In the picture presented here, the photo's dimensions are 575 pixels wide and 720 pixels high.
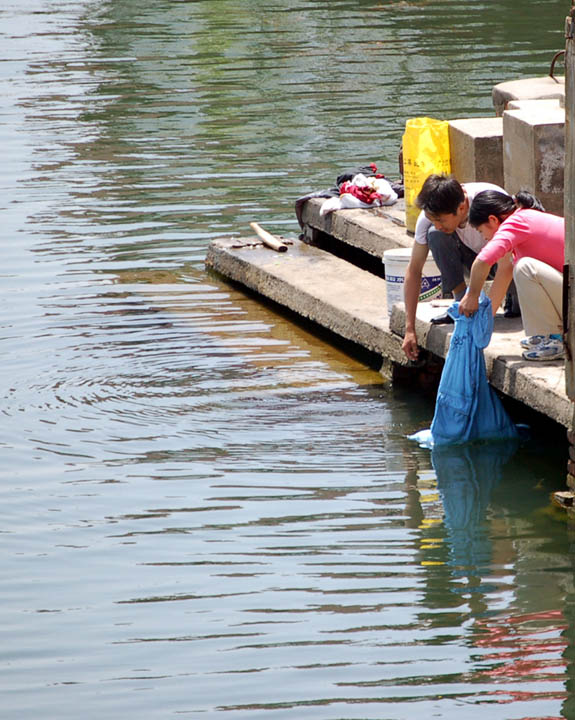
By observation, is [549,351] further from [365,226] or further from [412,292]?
[365,226]

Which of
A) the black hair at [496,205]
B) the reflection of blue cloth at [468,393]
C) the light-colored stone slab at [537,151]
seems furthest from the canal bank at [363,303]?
the light-colored stone slab at [537,151]

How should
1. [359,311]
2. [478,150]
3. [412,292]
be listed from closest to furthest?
1. [412,292]
2. [478,150]
3. [359,311]

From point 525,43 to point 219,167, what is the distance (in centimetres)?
860

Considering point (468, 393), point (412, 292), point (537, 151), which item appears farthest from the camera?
point (537, 151)

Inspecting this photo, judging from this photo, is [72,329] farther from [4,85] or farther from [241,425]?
[4,85]

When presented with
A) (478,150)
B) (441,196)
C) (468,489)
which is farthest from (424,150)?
(468,489)

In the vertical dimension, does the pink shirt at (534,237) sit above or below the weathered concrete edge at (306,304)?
above

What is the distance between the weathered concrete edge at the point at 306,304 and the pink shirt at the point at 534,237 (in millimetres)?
1684

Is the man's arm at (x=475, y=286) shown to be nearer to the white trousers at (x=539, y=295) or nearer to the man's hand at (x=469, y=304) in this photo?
the man's hand at (x=469, y=304)

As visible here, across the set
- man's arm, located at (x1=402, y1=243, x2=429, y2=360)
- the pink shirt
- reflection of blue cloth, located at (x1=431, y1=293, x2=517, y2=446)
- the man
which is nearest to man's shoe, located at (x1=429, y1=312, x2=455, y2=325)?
the man

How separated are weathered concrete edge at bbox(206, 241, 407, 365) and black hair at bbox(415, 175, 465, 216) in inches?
51.6

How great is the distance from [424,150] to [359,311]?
1.21 metres

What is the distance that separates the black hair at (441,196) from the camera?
7387 millimetres

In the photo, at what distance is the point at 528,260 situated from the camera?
6.96m
